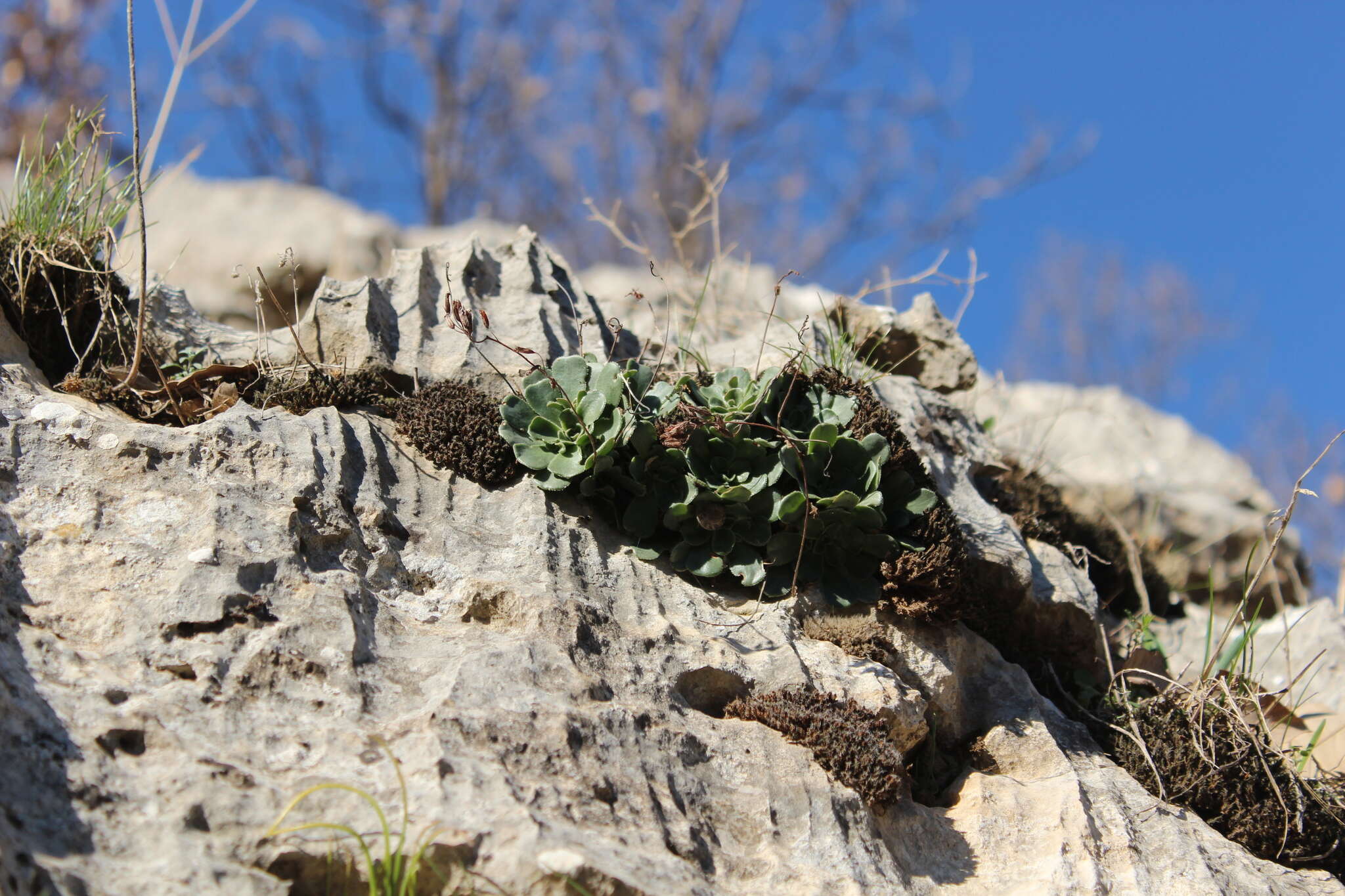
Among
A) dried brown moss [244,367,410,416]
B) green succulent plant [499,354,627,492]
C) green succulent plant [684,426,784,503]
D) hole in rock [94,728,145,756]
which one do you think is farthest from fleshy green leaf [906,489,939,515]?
hole in rock [94,728,145,756]

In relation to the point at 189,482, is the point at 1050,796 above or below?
below

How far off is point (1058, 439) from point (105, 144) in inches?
267

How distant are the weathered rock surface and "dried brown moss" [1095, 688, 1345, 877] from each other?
52.1 inches

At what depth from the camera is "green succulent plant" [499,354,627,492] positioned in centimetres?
383

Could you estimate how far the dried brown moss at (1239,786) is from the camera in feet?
12.4

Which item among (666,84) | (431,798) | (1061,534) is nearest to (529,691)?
(431,798)

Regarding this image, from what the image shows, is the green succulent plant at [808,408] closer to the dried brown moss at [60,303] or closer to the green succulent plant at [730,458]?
the green succulent plant at [730,458]

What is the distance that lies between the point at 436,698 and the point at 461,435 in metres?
1.35

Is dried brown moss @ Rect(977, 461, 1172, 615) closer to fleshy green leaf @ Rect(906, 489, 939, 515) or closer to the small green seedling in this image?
fleshy green leaf @ Rect(906, 489, 939, 515)

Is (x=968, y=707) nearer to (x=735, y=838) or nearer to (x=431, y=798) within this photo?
(x=735, y=838)

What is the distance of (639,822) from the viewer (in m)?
2.88

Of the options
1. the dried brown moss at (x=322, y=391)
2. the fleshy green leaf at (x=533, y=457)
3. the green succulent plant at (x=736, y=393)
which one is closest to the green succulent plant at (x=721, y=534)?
the green succulent plant at (x=736, y=393)

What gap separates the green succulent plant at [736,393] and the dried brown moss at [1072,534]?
65.7 inches

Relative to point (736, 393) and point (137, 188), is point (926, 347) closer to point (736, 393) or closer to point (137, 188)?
point (736, 393)
